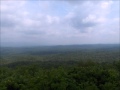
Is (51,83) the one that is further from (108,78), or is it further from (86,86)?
(108,78)

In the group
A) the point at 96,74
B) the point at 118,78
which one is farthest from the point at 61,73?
the point at 118,78

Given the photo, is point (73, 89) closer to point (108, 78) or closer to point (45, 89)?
point (45, 89)

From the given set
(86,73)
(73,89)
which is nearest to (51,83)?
(73,89)

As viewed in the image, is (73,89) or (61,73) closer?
(73,89)

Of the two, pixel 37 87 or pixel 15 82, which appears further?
pixel 15 82

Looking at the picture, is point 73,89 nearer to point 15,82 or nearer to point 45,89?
point 45,89

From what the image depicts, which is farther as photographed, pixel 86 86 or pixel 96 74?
pixel 96 74

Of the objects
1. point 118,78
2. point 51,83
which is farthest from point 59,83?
point 118,78
